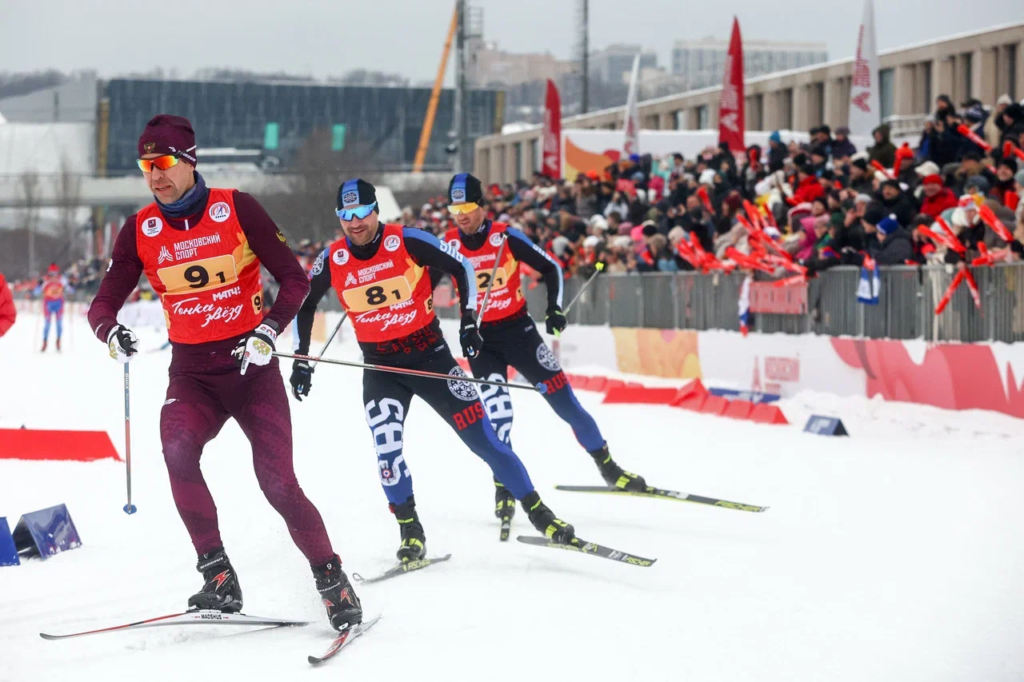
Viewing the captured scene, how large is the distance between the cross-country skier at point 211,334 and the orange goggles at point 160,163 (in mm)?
15

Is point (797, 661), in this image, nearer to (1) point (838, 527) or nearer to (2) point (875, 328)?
(1) point (838, 527)

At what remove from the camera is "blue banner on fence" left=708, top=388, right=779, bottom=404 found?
42.1 ft

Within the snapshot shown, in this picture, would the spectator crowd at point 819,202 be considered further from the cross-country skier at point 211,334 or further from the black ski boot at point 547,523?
the cross-country skier at point 211,334

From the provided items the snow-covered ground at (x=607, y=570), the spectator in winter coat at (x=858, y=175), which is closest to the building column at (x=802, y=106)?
the spectator in winter coat at (x=858, y=175)

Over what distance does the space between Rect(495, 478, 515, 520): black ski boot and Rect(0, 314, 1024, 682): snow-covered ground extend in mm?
126

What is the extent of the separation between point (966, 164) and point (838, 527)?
22.3 feet

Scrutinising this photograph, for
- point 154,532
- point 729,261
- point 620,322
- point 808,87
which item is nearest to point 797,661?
point 154,532

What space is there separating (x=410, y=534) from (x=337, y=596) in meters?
1.52

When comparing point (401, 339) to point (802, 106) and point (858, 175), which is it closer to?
point (858, 175)

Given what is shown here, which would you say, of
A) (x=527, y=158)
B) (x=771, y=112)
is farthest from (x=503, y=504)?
(x=527, y=158)

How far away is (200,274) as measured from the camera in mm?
5031

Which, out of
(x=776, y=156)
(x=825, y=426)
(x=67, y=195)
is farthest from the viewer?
(x=67, y=195)

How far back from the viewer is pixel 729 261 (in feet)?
49.2

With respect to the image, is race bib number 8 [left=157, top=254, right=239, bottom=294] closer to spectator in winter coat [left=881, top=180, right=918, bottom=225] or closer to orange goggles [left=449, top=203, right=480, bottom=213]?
orange goggles [left=449, top=203, right=480, bottom=213]
